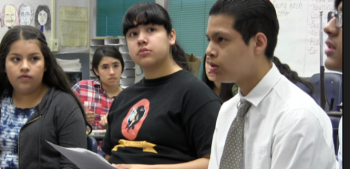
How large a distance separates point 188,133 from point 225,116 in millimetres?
269

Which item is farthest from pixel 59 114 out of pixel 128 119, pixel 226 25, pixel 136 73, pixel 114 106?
pixel 136 73

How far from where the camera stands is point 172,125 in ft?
4.61

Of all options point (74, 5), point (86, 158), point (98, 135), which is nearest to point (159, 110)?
point (86, 158)

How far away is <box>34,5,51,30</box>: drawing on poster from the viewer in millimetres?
4515

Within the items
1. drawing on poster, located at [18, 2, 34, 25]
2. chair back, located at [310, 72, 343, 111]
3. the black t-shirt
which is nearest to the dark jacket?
the black t-shirt

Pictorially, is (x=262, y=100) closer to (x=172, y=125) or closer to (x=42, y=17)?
(x=172, y=125)

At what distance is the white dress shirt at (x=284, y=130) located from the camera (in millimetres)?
907

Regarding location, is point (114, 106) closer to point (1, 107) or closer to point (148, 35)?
point (148, 35)

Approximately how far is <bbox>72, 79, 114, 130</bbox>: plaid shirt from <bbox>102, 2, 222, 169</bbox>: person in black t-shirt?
1555 mm

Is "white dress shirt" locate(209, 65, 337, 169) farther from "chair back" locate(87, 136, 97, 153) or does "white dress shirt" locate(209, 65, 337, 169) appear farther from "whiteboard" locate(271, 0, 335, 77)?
"whiteboard" locate(271, 0, 335, 77)

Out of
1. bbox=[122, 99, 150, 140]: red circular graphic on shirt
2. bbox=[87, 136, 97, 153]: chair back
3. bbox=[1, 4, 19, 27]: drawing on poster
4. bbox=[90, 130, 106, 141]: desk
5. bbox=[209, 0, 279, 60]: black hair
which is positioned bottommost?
bbox=[90, 130, 106, 141]: desk

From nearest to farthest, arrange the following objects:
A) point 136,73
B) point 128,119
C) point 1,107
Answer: point 128,119 → point 1,107 → point 136,73

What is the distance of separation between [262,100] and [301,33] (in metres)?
2.41

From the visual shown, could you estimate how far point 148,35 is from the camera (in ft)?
5.03
